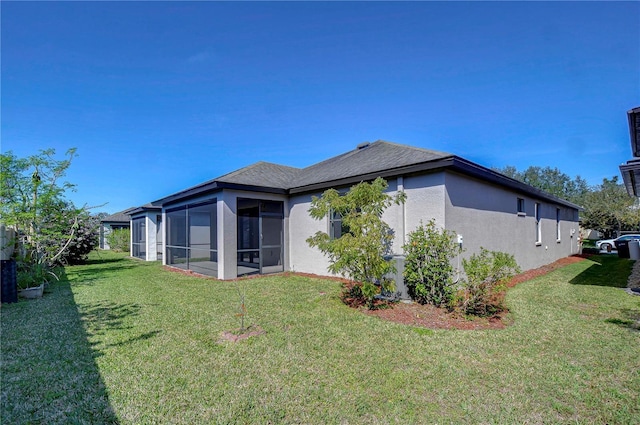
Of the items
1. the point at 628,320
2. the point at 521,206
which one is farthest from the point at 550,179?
the point at 628,320

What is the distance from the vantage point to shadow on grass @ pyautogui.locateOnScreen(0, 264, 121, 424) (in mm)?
2562

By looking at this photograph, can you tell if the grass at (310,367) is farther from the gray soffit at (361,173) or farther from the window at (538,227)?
the window at (538,227)

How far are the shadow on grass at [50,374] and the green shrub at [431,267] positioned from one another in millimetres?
5149

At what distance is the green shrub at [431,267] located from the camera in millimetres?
5746

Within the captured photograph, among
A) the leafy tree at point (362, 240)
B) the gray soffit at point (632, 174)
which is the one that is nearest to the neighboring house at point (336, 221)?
the leafy tree at point (362, 240)

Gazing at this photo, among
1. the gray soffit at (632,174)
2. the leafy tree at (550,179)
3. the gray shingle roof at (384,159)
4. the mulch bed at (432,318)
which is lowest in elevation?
the mulch bed at (432,318)

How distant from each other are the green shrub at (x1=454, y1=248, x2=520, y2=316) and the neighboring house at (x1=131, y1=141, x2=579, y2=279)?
1629 millimetres

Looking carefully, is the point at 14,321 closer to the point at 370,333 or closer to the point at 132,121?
the point at 370,333

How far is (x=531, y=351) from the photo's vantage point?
3.81 metres

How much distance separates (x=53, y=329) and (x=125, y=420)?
353cm

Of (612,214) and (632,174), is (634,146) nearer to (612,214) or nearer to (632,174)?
(632,174)

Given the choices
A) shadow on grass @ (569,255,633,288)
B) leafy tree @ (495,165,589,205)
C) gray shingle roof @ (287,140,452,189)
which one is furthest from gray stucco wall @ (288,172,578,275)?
leafy tree @ (495,165,589,205)

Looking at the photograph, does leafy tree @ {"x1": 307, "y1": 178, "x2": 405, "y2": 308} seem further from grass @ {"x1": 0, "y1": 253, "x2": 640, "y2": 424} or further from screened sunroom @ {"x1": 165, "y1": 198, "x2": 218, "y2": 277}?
screened sunroom @ {"x1": 165, "y1": 198, "x2": 218, "y2": 277}

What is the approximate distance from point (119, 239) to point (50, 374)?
904 inches
